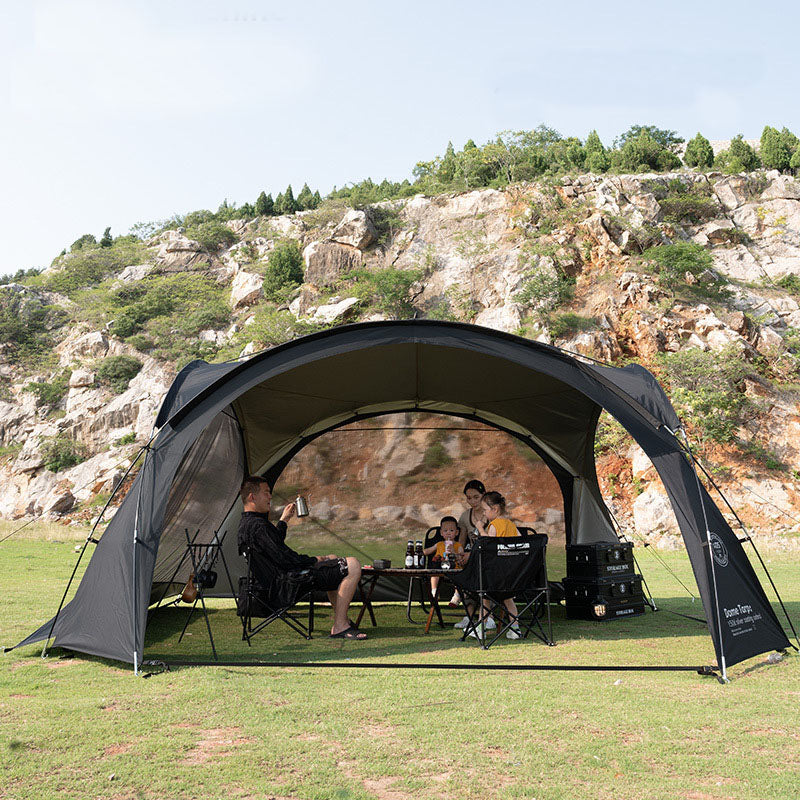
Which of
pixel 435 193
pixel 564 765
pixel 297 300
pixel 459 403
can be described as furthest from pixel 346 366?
pixel 435 193

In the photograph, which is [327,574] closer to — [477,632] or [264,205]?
[477,632]

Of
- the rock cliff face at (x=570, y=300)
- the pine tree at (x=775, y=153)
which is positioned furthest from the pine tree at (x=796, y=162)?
the rock cliff face at (x=570, y=300)

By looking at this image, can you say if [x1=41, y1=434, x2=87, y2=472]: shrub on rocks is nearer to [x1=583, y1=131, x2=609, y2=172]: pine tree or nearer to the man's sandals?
the man's sandals

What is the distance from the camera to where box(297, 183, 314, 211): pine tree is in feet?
160

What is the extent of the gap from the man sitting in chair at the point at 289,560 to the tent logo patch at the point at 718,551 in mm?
2464

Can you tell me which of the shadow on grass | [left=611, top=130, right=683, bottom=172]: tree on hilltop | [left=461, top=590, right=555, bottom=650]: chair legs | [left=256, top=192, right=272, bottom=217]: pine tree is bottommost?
the shadow on grass

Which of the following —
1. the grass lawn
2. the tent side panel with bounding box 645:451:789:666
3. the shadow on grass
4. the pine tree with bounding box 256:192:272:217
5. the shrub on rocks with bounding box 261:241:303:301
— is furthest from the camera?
the pine tree with bounding box 256:192:272:217

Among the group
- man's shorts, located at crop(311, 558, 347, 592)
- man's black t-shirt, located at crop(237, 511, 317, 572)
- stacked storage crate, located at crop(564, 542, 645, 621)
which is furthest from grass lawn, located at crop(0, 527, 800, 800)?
stacked storage crate, located at crop(564, 542, 645, 621)

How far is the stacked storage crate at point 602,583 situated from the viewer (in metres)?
6.30

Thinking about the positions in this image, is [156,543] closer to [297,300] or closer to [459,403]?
[459,403]

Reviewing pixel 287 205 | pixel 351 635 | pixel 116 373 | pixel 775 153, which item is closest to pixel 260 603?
pixel 351 635

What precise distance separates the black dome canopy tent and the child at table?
4.77 feet

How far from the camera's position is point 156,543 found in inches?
174

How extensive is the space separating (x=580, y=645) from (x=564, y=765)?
2.66 meters
